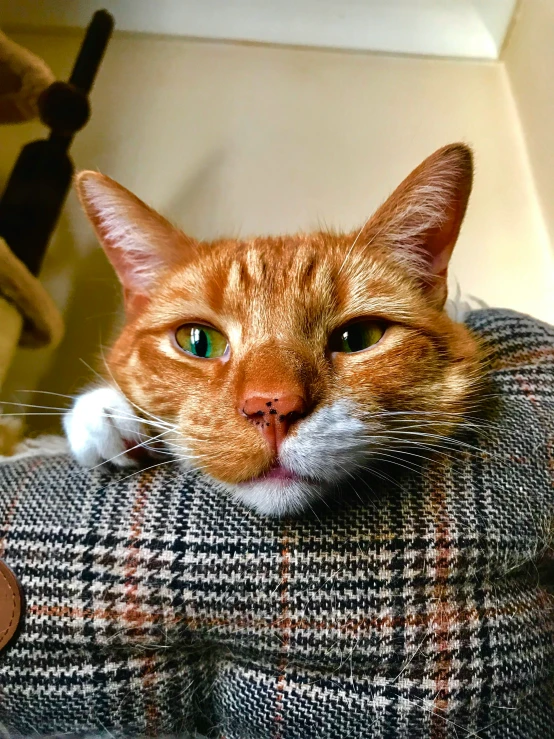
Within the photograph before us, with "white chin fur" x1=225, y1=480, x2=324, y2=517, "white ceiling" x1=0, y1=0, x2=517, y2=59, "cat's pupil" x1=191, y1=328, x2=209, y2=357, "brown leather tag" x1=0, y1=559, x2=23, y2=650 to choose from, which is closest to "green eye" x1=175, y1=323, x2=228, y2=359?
"cat's pupil" x1=191, y1=328, x2=209, y2=357

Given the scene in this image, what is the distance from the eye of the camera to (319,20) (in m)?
1.79

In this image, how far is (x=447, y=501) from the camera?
30.5 inches

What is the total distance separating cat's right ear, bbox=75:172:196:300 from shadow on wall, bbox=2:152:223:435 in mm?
475

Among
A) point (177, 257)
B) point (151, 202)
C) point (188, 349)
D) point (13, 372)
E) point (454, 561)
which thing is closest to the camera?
point (454, 561)

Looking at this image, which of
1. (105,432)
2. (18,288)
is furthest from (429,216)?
(18,288)

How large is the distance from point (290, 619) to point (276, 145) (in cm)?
145

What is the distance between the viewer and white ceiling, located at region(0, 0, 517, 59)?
1743 mm

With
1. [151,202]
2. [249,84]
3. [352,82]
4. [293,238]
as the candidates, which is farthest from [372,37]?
[293,238]

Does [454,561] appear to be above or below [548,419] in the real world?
below

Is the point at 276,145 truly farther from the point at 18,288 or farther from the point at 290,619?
the point at 290,619

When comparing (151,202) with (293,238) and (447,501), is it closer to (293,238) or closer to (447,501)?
(293,238)

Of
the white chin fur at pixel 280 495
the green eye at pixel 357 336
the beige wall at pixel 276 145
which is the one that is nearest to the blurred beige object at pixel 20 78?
the beige wall at pixel 276 145

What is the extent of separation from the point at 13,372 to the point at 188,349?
83 cm

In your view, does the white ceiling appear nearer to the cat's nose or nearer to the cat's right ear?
the cat's right ear
